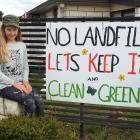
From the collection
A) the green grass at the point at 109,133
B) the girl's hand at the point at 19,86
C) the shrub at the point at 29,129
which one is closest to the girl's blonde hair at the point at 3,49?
the girl's hand at the point at 19,86

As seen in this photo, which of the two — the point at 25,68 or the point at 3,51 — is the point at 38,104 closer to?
the point at 25,68

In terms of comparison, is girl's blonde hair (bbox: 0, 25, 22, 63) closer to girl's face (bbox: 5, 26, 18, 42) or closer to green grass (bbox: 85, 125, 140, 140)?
girl's face (bbox: 5, 26, 18, 42)

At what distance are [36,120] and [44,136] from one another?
0.92 feet

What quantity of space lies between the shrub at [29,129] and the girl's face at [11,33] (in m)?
1.23

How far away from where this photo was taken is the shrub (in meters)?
4.77

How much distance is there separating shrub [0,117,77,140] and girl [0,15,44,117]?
0.53m

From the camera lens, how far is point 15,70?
5840 mm

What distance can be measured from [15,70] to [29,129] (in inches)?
48.8

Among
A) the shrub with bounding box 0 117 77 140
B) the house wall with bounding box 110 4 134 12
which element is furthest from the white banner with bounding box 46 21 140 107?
the house wall with bounding box 110 4 134 12

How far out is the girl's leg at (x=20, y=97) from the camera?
5.57m

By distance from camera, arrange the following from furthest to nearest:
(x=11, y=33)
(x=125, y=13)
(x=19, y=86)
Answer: (x=125, y=13), (x=11, y=33), (x=19, y=86)

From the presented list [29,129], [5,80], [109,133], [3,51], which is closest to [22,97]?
[5,80]

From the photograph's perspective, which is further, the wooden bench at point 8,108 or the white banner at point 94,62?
the white banner at point 94,62

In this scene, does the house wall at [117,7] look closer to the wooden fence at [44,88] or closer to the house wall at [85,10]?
the house wall at [85,10]
